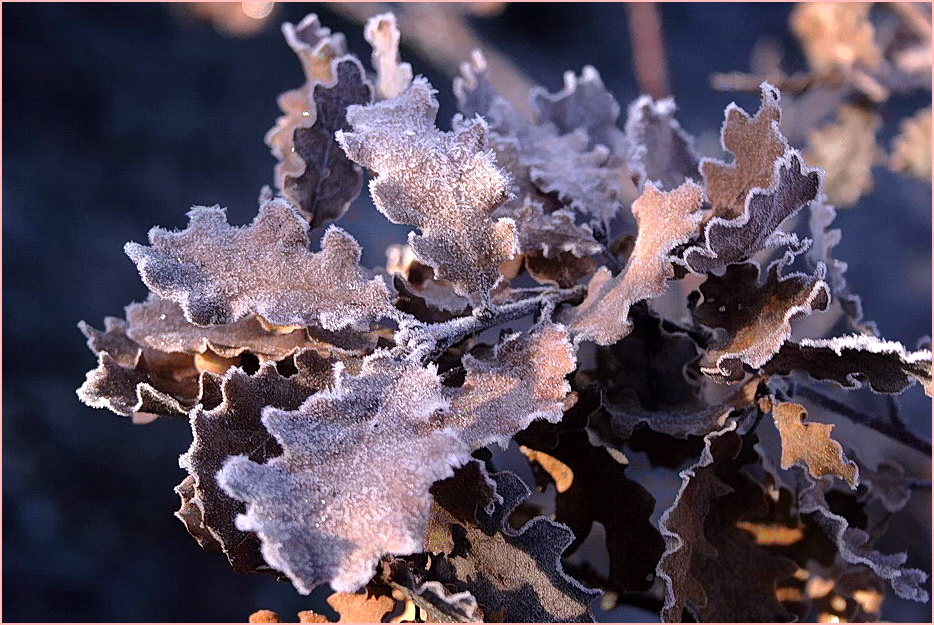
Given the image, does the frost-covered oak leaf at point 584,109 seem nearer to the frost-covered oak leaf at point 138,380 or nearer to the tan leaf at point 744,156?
the tan leaf at point 744,156

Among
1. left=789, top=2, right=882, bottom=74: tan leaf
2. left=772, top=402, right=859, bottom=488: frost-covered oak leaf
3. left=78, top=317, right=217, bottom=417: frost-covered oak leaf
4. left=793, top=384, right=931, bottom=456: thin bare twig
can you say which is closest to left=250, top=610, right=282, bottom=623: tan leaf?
left=78, top=317, right=217, bottom=417: frost-covered oak leaf

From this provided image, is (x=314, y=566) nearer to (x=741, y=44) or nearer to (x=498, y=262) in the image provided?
(x=498, y=262)

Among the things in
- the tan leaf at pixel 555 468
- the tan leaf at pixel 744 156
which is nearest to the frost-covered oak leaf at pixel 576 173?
the tan leaf at pixel 744 156

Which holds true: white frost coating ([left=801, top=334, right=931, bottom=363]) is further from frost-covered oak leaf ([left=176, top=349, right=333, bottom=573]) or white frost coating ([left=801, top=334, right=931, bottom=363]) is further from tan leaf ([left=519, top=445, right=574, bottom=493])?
frost-covered oak leaf ([left=176, top=349, right=333, bottom=573])

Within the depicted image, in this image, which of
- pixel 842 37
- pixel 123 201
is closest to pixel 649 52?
pixel 842 37

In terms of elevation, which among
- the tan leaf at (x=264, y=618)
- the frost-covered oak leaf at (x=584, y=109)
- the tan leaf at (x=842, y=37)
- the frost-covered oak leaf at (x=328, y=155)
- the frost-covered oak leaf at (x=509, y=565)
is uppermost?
the tan leaf at (x=842, y=37)

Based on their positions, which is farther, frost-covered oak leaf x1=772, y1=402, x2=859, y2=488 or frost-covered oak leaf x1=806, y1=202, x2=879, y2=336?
frost-covered oak leaf x1=806, y1=202, x2=879, y2=336

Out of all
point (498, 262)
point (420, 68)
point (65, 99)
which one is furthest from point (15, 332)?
point (498, 262)
